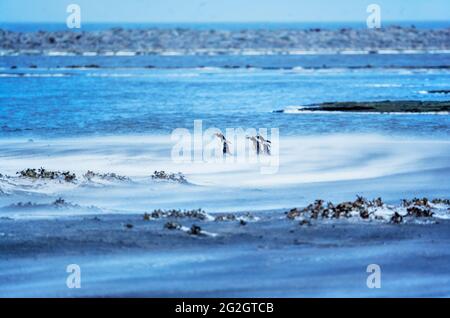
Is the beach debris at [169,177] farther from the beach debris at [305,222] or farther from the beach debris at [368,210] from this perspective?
the beach debris at [305,222]

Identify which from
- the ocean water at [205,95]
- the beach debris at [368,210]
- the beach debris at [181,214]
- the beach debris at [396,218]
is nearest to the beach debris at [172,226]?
the beach debris at [181,214]

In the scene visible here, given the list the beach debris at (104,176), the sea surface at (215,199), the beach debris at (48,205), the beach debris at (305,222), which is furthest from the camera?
the beach debris at (104,176)

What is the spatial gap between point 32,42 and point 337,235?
337 feet

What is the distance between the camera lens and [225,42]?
390 feet

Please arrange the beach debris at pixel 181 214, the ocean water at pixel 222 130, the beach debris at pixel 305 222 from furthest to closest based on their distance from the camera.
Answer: the ocean water at pixel 222 130 < the beach debris at pixel 181 214 < the beach debris at pixel 305 222

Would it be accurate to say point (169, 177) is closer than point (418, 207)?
No

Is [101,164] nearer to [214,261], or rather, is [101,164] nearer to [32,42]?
[214,261]

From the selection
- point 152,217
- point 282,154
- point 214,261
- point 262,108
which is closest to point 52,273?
point 214,261

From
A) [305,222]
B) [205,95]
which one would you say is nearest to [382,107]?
[205,95]

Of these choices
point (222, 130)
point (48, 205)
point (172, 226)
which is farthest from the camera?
point (222, 130)

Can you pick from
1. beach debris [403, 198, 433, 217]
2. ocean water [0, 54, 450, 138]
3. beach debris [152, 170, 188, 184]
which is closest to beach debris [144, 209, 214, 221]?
beach debris [403, 198, 433, 217]

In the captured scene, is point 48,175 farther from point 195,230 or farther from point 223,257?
point 223,257

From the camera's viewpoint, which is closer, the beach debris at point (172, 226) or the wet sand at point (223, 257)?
the wet sand at point (223, 257)

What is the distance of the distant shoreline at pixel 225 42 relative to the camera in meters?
109
